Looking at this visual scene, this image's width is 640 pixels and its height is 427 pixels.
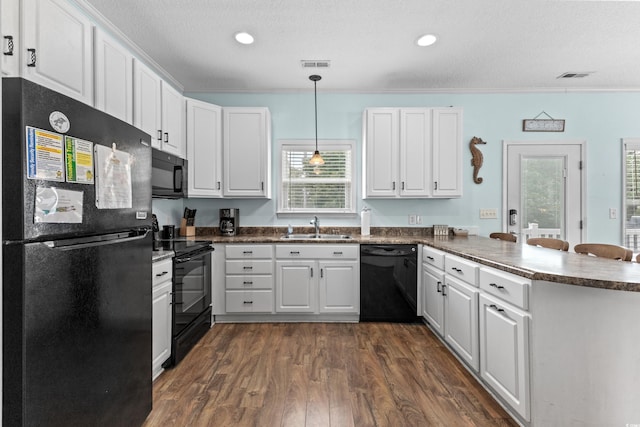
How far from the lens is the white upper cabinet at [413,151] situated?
11.6 feet

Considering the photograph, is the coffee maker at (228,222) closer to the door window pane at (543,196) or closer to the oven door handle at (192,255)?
the oven door handle at (192,255)

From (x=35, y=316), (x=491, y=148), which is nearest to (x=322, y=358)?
(x=35, y=316)

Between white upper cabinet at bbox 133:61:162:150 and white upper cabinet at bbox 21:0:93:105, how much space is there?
468 millimetres

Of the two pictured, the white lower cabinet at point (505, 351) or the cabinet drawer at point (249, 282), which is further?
the cabinet drawer at point (249, 282)

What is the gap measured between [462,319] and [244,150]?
2697 millimetres

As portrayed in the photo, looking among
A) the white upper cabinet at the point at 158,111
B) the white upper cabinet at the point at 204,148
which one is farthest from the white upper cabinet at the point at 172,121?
the white upper cabinet at the point at 204,148

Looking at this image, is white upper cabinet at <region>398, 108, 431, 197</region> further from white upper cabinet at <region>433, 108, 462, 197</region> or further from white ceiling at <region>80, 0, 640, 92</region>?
white ceiling at <region>80, 0, 640, 92</region>

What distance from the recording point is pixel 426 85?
3705 millimetres

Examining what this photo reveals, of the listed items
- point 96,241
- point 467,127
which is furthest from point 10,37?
point 467,127

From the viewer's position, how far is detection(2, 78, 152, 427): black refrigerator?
1.00 meters

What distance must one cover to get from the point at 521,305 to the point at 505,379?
0.48 m

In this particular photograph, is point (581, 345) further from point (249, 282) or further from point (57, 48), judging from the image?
point (57, 48)

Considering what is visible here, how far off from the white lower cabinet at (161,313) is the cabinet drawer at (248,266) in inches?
36.4

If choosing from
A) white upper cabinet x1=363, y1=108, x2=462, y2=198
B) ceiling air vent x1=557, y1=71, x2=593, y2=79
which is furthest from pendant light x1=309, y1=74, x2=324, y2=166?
ceiling air vent x1=557, y1=71, x2=593, y2=79
